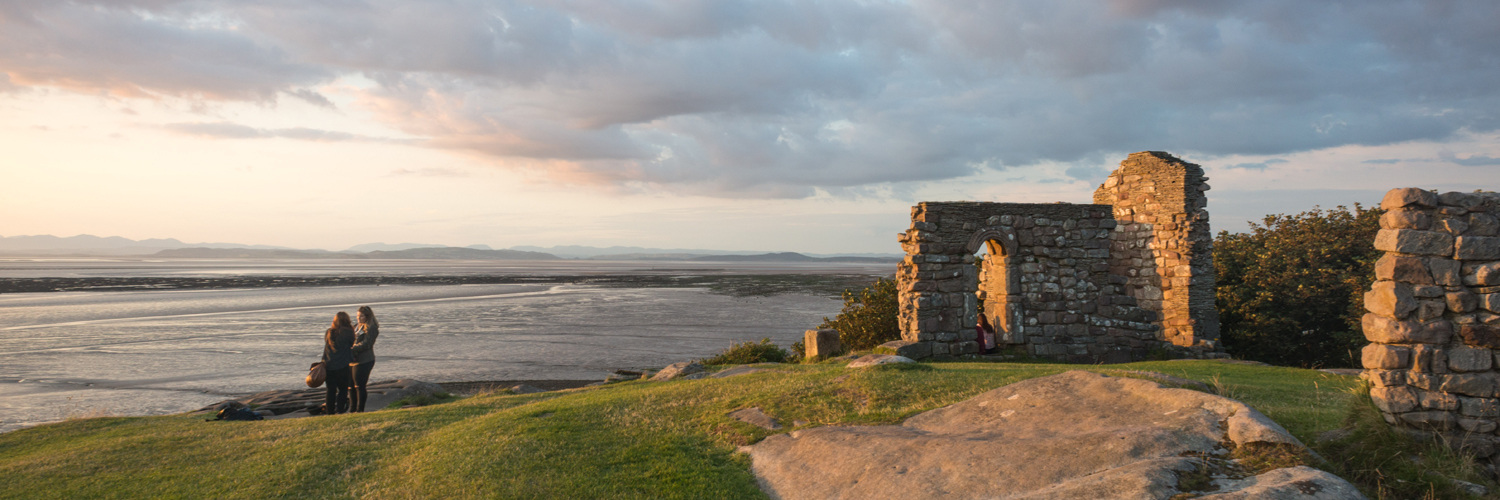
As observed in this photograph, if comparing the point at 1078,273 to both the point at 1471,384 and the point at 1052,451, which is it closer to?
the point at 1471,384

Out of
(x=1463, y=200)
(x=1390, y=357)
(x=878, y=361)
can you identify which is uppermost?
(x=1463, y=200)

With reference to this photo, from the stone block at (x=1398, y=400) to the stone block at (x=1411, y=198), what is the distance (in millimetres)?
1699

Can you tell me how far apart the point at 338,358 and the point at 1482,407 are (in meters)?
15.2

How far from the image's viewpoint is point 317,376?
12164 mm

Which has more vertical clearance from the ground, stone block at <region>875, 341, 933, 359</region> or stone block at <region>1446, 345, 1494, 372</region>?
stone block at <region>1446, 345, 1494, 372</region>

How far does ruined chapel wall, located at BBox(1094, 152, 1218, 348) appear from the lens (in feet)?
54.2

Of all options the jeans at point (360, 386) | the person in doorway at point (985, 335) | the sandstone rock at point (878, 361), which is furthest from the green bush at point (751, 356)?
the jeans at point (360, 386)

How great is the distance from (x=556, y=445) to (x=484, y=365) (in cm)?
1468

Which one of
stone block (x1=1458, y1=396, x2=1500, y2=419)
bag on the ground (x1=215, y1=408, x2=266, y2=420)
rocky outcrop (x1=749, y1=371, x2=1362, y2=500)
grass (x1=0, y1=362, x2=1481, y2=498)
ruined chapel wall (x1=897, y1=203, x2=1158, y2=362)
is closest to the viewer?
rocky outcrop (x1=749, y1=371, x2=1362, y2=500)

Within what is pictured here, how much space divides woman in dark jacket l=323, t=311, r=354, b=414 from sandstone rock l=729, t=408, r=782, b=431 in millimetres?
7760

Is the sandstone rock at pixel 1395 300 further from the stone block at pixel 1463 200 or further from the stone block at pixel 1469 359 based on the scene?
the stone block at pixel 1463 200

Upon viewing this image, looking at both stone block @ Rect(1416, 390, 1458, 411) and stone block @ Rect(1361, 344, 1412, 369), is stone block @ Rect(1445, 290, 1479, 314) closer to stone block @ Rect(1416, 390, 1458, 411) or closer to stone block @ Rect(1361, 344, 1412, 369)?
stone block @ Rect(1361, 344, 1412, 369)

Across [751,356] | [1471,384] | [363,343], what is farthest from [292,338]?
[1471,384]

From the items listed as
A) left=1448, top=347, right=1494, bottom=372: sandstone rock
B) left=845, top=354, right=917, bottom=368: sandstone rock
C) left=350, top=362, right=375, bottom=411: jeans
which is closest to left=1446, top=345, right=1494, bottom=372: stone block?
left=1448, top=347, right=1494, bottom=372: sandstone rock
